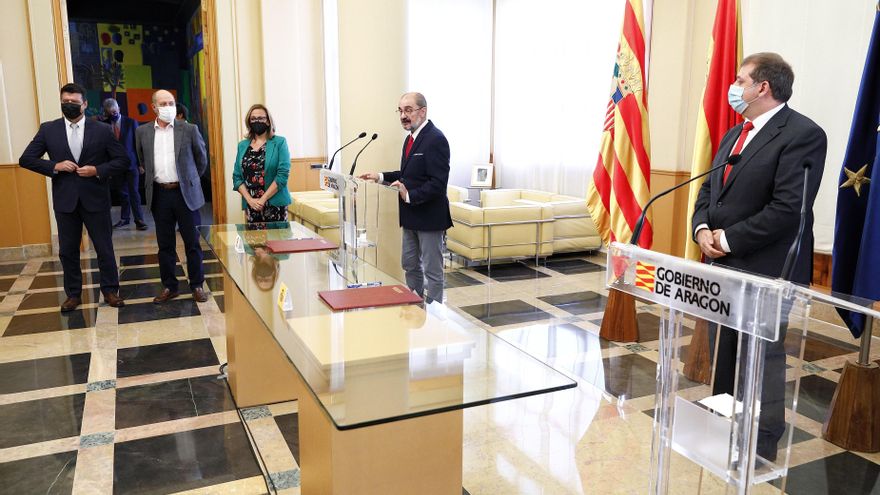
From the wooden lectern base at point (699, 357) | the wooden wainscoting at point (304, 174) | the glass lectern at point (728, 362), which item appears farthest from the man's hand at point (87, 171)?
the wooden lectern base at point (699, 357)

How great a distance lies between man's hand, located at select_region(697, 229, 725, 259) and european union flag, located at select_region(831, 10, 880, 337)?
667 millimetres

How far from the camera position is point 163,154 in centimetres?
497

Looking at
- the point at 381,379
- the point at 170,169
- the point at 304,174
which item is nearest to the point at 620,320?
the point at 381,379

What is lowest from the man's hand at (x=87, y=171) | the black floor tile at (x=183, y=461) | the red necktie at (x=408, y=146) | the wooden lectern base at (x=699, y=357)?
the black floor tile at (x=183, y=461)

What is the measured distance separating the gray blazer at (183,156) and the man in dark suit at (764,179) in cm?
375

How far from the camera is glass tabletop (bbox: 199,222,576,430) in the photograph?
150 cm

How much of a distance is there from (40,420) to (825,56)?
5057mm

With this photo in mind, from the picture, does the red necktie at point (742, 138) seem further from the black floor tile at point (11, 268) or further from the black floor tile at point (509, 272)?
the black floor tile at point (11, 268)

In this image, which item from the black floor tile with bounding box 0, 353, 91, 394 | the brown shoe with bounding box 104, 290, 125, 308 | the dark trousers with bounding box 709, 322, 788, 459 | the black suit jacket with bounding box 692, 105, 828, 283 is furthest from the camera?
the brown shoe with bounding box 104, 290, 125, 308

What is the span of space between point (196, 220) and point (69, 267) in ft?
3.30

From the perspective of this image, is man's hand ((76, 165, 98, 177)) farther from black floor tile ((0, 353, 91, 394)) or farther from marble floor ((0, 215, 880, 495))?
black floor tile ((0, 353, 91, 394))

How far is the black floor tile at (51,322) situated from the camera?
4694 millimetres

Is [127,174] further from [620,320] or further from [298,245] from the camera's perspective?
[620,320]

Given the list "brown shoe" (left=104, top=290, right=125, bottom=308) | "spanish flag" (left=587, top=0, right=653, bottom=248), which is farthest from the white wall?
"brown shoe" (left=104, top=290, right=125, bottom=308)
